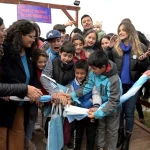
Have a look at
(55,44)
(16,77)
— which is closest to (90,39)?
(55,44)

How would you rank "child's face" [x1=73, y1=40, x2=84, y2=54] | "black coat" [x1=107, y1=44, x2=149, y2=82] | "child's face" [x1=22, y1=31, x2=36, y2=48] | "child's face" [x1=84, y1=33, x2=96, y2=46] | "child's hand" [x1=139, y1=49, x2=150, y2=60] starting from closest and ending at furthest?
1. "child's face" [x1=22, y1=31, x2=36, y2=48]
2. "child's hand" [x1=139, y1=49, x2=150, y2=60]
3. "black coat" [x1=107, y1=44, x2=149, y2=82]
4. "child's face" [x1=73, y1=40, x2=84, y2=54]
5. "child's face" [x1=84, y1=33, x2=96, y2=46]

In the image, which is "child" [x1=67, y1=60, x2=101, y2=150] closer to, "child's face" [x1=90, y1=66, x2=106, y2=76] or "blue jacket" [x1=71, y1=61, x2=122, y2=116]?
"blue jacket" [x1=71, y1=61, x2=122, y2=116]

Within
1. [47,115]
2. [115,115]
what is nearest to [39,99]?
[47,115]

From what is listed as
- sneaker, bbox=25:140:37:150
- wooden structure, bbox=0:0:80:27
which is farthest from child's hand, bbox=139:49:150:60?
wooden structure, bbox=0:0:80:27

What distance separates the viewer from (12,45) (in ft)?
7.78

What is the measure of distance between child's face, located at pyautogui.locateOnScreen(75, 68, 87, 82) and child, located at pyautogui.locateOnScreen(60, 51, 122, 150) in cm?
11

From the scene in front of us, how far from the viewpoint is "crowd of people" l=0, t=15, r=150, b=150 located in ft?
7.78

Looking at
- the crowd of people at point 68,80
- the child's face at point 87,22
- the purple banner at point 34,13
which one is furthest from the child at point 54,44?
the purple banner at point 34,13

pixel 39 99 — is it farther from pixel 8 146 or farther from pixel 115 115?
pixel 115 115

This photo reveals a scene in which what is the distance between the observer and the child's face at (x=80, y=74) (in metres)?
2.78

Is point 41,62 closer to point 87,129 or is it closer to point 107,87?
point 107,87

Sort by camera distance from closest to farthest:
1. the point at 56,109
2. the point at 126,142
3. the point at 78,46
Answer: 1. the point at 56,109
2. the point at 126,142
3. the point at 78,46

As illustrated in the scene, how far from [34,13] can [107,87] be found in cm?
535

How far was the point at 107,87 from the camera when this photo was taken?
102 inches
